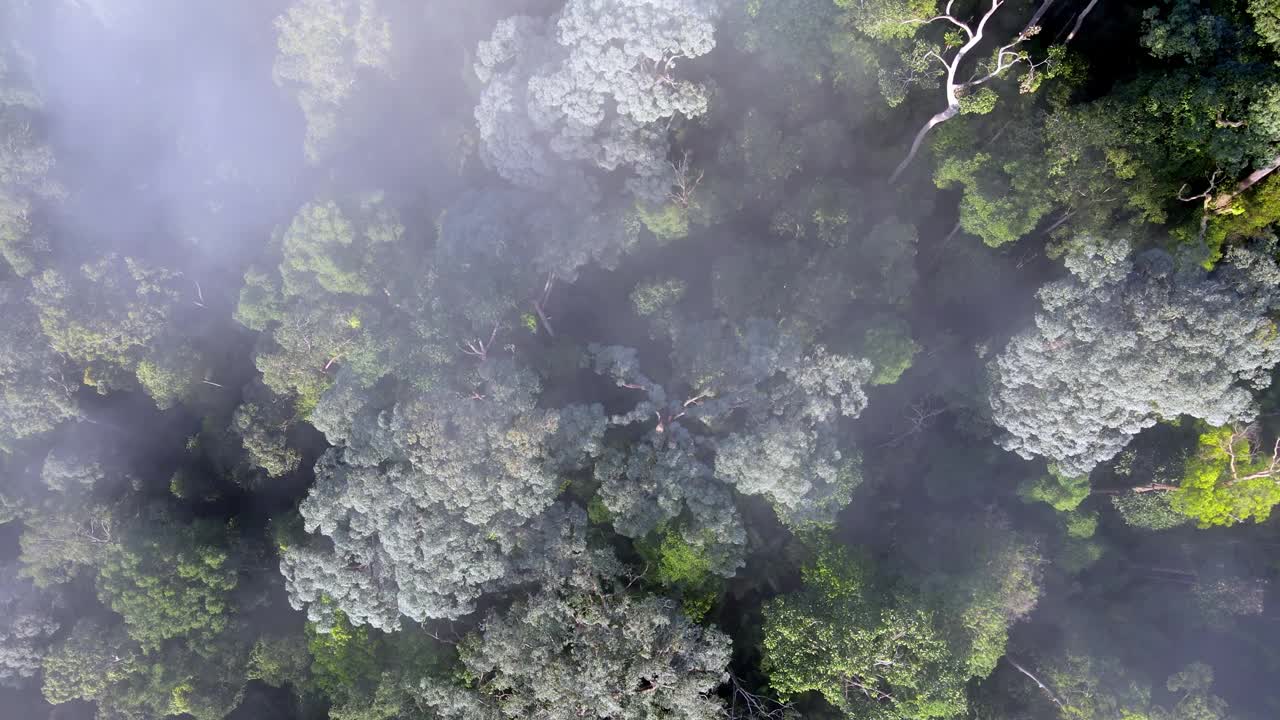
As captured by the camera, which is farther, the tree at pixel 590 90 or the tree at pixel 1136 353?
the tree at pixel 590 90

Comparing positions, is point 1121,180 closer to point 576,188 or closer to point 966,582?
point 966,582

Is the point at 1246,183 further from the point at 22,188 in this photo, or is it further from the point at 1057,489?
the point at 22,188

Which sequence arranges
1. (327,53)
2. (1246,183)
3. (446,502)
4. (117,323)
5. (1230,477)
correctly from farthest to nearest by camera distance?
(117,323)
(327,53)
(1230,477)
(446,502)
(1246,183)

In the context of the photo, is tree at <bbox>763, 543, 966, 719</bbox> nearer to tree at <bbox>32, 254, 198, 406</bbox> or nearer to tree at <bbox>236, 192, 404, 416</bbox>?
tree at <bbox>236, 192, 404, 416</bbox>

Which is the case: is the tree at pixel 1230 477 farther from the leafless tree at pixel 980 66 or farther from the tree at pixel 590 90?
the tree at pixel 590 90

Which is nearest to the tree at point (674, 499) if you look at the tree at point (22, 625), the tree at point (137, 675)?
the tree at point (137, 675)

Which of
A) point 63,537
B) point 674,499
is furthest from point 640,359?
point 63,537

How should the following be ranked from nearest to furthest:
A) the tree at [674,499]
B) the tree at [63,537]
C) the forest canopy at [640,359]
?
the forest canopy at [640,359]
the tree at [674,499]
the tree at [63,537]
